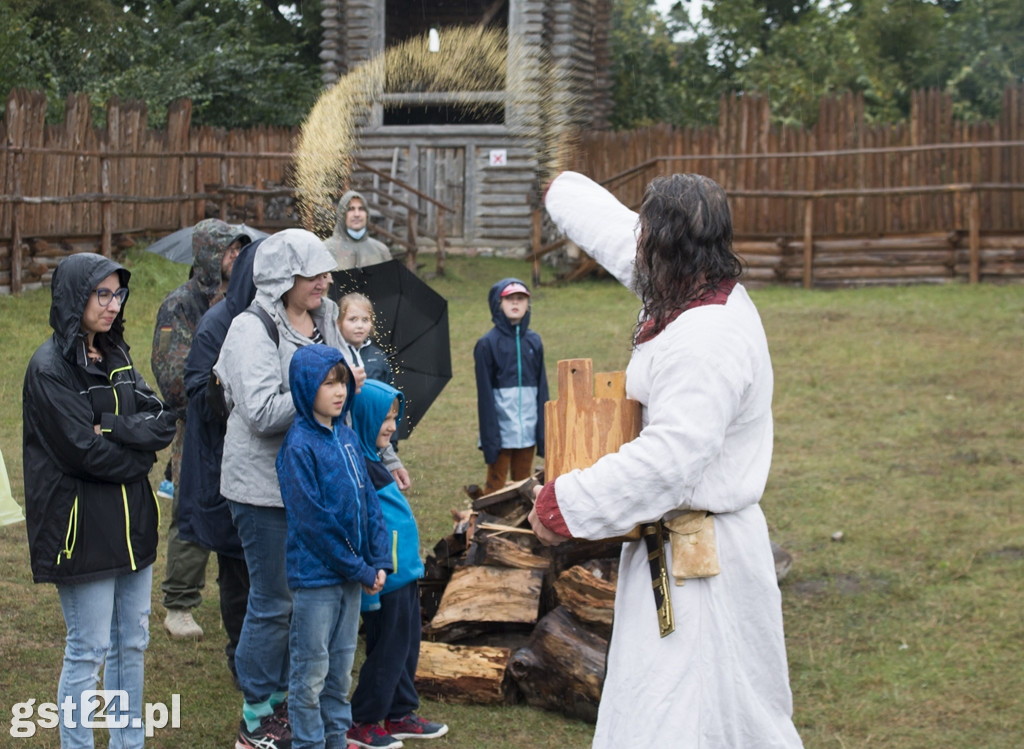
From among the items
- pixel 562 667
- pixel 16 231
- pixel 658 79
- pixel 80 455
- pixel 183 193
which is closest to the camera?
pixel 80 455

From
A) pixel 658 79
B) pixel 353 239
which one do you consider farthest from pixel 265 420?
pixel 658 79

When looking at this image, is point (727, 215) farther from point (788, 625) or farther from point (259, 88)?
point (259, 88)

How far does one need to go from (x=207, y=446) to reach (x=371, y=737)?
1.21 metres

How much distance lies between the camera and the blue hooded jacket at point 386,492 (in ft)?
13.8

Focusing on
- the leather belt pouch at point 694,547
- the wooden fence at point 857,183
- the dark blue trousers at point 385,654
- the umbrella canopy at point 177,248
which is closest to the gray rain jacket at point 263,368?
the dark blue trousers at point 385,654

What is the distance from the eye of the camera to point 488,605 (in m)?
5.00

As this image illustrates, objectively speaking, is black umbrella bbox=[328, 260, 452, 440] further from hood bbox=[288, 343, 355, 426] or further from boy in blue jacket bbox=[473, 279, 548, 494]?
hood bbox=[288, 343, 355, 426]

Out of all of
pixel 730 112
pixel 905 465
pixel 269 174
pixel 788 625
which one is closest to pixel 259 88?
pixel 269 174

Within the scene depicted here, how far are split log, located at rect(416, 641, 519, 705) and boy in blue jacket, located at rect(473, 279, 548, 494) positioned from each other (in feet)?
7.82

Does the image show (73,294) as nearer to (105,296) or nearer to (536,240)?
(105,296)

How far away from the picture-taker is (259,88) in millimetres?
→ 22656

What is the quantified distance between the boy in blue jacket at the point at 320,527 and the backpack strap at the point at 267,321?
0.25 m

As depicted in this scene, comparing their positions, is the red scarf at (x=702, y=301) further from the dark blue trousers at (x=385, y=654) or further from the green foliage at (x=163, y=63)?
the green foliage at (x=163, y=63)

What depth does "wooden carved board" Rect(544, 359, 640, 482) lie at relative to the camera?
9.41 feet
